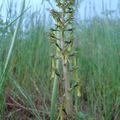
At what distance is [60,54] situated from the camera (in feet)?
2.31

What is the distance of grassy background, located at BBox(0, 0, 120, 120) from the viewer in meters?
1.66

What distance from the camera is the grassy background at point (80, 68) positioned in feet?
5.44

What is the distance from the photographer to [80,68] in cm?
201

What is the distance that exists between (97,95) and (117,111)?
0.17m

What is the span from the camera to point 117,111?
163 centimetres

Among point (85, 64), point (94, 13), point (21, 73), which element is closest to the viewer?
point (21, 73)

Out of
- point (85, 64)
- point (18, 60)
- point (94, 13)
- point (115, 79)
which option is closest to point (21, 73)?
point (18, 60)

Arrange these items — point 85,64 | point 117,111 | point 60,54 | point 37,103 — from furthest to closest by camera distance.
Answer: point 85,64
point 37,103
point 117,111
point 60,54

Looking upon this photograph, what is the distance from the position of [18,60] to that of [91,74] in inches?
20.5

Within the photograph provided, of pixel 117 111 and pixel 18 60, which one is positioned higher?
pixel 18 60

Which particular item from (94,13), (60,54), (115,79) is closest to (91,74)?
(115,79)

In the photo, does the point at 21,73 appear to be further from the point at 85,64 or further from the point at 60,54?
the point at 60,54

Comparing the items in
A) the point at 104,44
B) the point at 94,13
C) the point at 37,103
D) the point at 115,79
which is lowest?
the point at 37,103

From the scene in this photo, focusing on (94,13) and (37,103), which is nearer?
(37,103)
